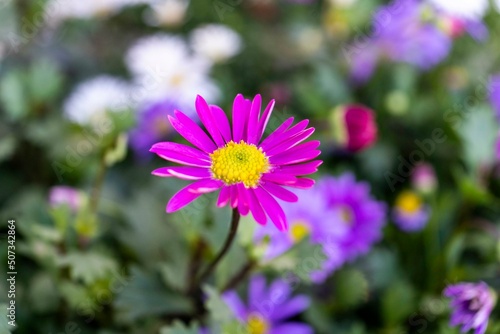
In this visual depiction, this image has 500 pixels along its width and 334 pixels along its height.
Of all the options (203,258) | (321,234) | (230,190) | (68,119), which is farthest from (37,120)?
(230,190)

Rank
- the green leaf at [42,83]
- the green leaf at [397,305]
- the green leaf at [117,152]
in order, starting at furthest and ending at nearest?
1. the green leaf at [42,83]
2. the green leaf at [397,305]
3. the green leaf at [117,152]

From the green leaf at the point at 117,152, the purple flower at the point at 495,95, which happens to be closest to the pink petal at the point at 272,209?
the green leaf at the point at 117,152

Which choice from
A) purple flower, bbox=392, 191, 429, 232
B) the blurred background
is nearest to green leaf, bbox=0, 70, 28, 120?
the blurred background

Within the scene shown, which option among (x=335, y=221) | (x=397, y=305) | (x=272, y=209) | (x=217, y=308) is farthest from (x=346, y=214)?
(x=272, y=209)

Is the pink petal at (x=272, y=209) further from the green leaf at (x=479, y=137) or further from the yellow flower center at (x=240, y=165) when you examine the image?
the green leaf at (x=479, y=137)

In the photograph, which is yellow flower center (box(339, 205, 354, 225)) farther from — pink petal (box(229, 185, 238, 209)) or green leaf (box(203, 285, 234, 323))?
pink petal (box(229, 185, 238, 209))

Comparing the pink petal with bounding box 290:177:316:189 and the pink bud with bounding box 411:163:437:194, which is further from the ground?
the pink bud with bounding box 411:163:437:194
